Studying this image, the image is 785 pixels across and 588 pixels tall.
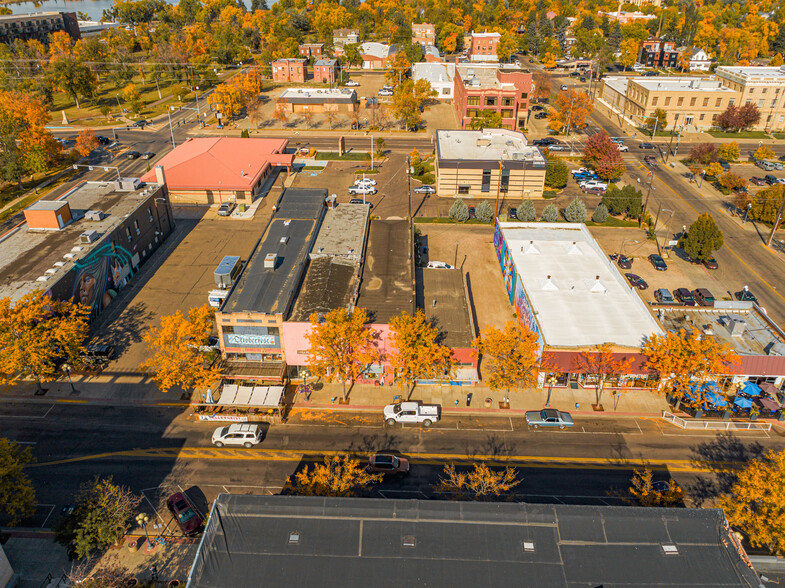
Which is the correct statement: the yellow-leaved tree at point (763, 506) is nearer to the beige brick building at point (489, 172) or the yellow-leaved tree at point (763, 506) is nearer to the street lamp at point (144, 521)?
the street lamp at point (144, 521)

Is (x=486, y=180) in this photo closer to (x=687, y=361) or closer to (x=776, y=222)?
(x=776, y=222)

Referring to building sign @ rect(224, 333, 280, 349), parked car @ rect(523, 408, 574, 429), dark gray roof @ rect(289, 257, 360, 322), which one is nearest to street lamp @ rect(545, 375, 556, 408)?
parked car @ rect(523, 408, 574, 429)

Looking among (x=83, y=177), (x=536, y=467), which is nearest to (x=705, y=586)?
(x=536, y=467)

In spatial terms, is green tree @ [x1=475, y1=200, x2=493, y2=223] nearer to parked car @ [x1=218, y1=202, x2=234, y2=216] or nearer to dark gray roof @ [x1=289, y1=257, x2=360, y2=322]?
dark gray roof @ [x1=289, y1=257, x2=360, y2=322]

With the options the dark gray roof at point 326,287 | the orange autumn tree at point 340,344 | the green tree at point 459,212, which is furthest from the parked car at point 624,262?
the orange autumn tree at point 340,344

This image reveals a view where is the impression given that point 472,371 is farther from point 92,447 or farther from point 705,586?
point 92,447

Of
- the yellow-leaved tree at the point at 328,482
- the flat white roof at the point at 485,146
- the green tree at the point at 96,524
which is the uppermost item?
→ the flat white roof at the point at 485,146
